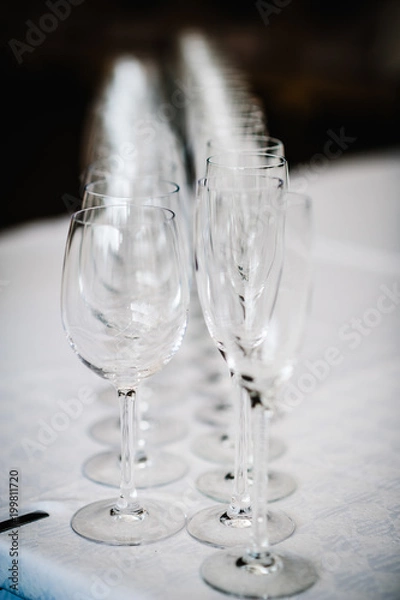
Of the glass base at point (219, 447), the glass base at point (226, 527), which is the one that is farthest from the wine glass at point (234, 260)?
the glass base at point (219, 447)

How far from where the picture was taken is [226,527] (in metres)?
0.74

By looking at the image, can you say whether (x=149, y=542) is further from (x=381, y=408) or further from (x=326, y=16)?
(x=326, y=16)

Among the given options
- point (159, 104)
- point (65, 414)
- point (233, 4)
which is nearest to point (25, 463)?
point (65, 414)

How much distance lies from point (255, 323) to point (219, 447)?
0.91 ft

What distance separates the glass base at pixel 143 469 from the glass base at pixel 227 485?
30 mm

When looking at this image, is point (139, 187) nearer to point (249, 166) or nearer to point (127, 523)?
point (249, 166)

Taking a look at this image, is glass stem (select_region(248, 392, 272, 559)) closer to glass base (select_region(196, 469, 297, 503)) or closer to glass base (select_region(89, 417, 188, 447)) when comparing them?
glass base (select_region(196, 469, 297, 503))

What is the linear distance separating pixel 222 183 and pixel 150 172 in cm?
32

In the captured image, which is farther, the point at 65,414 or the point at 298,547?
the point at 65,414

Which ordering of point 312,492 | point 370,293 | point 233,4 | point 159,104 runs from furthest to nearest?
point 233,4 → point 159,104 → point 370,293 → point 312,492

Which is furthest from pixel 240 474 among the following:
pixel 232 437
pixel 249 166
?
pixel 249 166

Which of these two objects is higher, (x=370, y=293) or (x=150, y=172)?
(x=150, y=172)

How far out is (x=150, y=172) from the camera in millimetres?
1050

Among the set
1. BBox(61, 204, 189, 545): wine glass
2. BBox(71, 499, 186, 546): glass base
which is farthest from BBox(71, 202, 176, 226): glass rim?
BBox(71, 499, 186, 546): glass base
